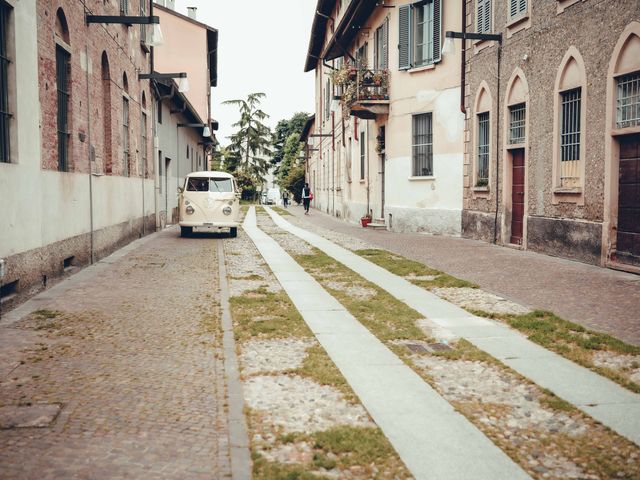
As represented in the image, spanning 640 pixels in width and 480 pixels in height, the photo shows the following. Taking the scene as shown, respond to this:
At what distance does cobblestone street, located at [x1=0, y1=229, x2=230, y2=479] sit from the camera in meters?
3.60

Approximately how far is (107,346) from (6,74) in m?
4.25

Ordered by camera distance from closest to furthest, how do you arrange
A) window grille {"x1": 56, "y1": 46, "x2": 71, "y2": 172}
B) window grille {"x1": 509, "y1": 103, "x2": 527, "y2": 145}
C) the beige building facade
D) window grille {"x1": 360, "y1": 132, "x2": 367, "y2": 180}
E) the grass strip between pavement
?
1. the grass strip between pavement
2. window grille {"x1": 56, "y1": 46, "x2": 71, "y2": 172}
3. window grille {"x1": 509, "y1": 103, "x2": 527, "y2": 145}
4. the beige building facade
5. window grille {"x1": 360, "y1": 132, "x2": 367, "y2": 180}

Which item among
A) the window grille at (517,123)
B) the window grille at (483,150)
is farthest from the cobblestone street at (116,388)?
the window grille at (483,150)

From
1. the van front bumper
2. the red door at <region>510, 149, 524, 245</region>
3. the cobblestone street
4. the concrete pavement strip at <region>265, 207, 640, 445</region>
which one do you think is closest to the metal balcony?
the van front bumper

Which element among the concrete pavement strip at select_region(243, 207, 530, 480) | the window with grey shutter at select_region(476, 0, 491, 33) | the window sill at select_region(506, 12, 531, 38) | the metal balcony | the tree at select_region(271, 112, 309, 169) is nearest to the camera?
the concrete pavement strip at select_region(243, 207, 530, 480)

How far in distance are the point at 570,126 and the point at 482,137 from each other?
4363 mm

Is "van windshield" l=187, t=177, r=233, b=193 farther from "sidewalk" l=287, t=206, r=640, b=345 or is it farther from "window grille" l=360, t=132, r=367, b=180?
"window grille" l=360, t=132, r=367, b=180

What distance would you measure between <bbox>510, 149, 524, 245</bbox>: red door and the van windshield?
8.48m

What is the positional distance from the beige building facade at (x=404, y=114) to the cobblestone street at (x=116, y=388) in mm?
11311

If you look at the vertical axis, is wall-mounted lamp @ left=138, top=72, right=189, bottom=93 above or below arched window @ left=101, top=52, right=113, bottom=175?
above

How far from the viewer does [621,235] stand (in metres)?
11.3

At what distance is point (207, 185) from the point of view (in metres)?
19.7

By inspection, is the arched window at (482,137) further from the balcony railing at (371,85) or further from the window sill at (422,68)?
the balcony railing at (371,85)

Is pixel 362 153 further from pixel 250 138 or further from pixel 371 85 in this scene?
pixel 250 138
